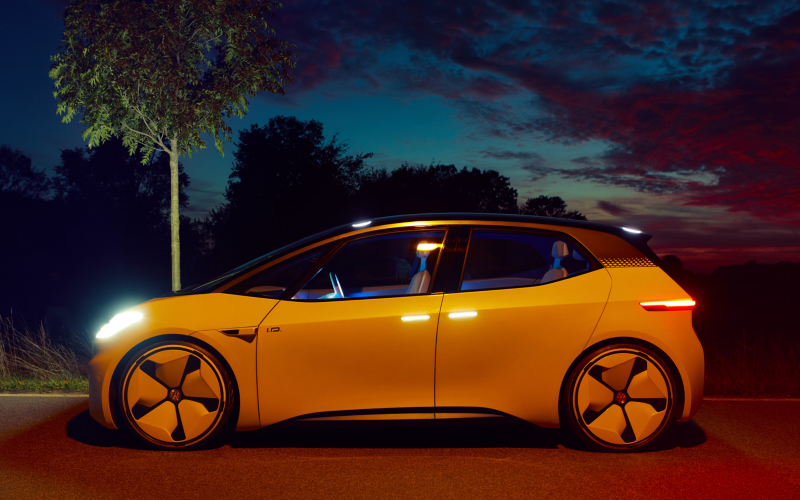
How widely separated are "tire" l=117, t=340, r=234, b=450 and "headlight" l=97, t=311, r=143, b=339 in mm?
238

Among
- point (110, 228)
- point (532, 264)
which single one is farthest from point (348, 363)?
point (110, 228)

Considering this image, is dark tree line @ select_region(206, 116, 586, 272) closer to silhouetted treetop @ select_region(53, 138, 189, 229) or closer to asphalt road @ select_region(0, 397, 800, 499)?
silhouetted treetop @ select_region(53, 138, 189, 229)

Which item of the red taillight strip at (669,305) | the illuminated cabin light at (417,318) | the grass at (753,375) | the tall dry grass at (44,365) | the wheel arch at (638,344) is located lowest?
the grass at (753,375)

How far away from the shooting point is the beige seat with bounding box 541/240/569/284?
429 cm

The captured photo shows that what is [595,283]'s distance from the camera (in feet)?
13.8

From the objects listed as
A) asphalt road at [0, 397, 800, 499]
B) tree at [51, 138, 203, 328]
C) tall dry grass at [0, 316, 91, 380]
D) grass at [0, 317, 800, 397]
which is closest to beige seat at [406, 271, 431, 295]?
asphalt road at [0, 397, 800, 499]

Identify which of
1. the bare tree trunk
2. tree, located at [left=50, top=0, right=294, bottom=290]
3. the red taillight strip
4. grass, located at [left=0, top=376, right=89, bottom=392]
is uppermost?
tree, located at [left=50, top=0, right=294, bottom=290]

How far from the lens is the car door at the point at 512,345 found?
3.99 metres

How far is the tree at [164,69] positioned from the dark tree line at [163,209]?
22.7 m

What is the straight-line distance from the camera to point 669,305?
411cm

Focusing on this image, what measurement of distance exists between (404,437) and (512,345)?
122 centimetres

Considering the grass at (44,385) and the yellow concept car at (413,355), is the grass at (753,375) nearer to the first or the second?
the yellow concept car at (413,355)

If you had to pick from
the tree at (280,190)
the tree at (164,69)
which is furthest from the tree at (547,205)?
the tree at (164,69)

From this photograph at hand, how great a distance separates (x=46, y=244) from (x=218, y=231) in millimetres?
16635
